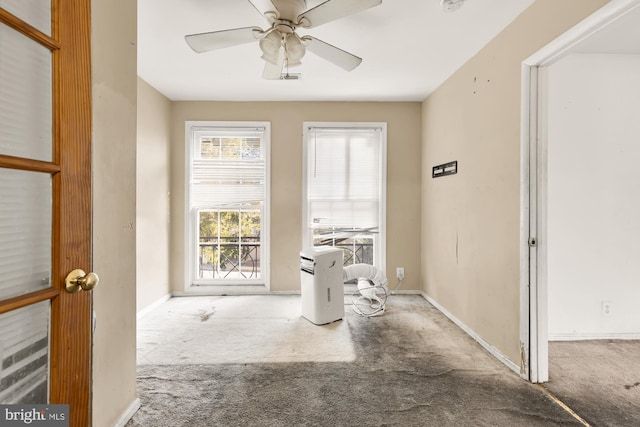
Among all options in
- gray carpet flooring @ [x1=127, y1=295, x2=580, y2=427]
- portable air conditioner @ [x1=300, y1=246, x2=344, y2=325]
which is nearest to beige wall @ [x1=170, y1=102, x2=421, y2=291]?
portable air conditioner @ [x1=300, y1=246, x2=344, y2=325]

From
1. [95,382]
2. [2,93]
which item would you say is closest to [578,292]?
[95,382]

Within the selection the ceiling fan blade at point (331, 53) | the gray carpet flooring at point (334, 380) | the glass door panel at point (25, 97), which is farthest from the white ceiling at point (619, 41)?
the glass door panel at point (25, 97)

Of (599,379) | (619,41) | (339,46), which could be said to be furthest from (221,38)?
(599,379)

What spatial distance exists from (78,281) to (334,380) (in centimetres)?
165

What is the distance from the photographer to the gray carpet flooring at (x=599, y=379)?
174 centimetres

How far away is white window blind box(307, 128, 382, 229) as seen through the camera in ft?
13.3

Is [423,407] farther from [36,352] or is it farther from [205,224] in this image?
[205,224]

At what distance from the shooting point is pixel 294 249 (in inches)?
159

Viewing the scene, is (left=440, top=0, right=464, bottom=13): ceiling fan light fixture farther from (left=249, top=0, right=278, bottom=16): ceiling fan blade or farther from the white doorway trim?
(left=249, top=0, right=278, bottom=16): ceiling fan blade

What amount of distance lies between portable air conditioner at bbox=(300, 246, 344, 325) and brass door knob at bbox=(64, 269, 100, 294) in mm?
2160

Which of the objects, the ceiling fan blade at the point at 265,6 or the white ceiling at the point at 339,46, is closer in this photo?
the ceiling fan blade at the point at 265,6

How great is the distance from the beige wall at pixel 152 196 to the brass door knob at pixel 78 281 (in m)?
2.46

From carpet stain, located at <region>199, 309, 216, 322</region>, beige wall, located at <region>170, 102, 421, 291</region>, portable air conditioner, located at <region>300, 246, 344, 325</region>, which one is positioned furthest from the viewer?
beige wall, located at <region>170, 102, 421, 291</region>

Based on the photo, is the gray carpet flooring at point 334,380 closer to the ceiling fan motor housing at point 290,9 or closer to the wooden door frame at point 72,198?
the wooden door frame at point 72,198
